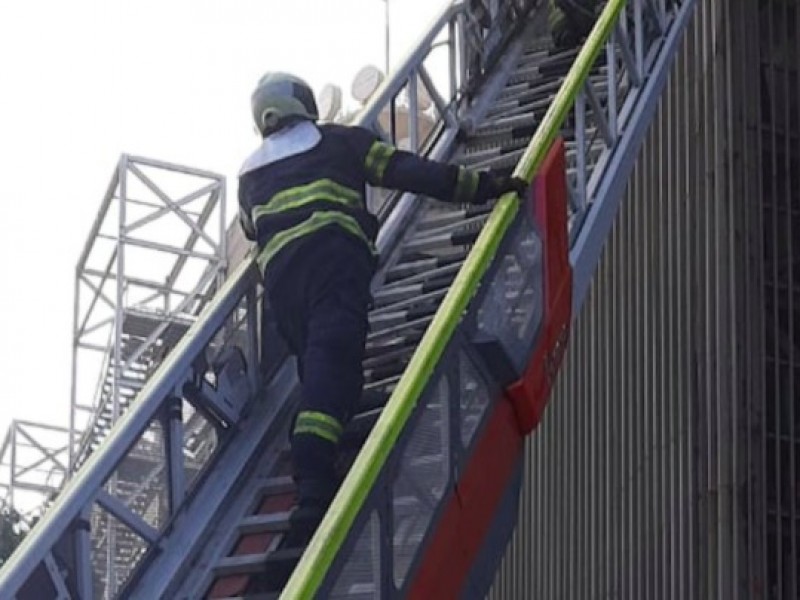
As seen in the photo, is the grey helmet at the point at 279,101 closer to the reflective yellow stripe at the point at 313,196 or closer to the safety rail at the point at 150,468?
the reflective yellow stripe at the point at 313,196

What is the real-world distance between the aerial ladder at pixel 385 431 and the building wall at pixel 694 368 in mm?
5585

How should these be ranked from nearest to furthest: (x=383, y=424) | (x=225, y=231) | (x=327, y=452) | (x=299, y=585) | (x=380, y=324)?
(x=299, y=585) < (x=383, y=424) < (x=327, y=452) < (x=380, y=324) < (x=225, y=231)

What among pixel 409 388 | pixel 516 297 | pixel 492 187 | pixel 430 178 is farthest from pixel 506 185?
pixel 409 388

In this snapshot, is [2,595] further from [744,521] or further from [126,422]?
[744,521]

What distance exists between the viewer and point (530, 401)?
690cm

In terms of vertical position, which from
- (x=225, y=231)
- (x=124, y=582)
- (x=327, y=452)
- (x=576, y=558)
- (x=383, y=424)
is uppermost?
(x=383, y=424)

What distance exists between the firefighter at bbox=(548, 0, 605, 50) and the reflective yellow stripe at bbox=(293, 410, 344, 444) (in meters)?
4.19

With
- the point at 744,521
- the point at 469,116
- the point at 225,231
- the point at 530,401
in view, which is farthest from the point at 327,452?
the point at 225,231

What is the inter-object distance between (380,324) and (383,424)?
209 cm

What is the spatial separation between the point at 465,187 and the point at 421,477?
47.4 inches

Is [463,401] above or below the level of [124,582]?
above

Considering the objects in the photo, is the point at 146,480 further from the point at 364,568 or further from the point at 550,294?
the point at 550,294

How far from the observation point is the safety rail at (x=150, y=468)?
6148mm

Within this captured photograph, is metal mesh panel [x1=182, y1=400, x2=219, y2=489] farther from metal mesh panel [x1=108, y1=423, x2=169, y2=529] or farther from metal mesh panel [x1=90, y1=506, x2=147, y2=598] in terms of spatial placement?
metal mesh panel [x1=90, y1=506, x2=147, y2=598]
